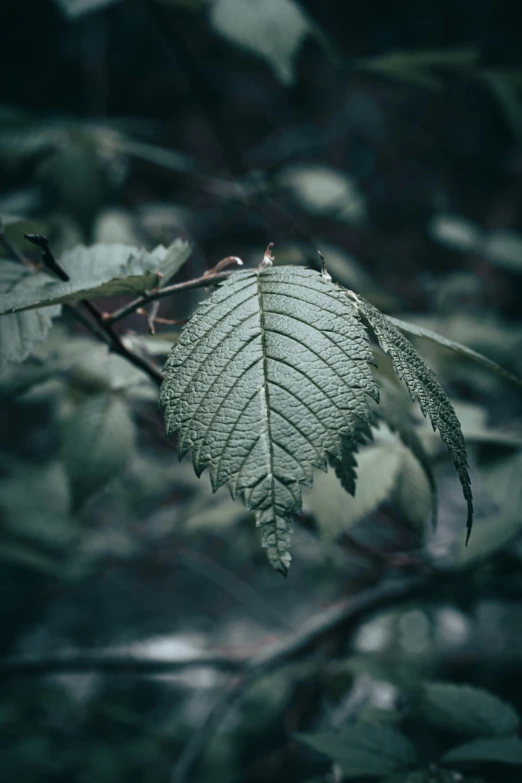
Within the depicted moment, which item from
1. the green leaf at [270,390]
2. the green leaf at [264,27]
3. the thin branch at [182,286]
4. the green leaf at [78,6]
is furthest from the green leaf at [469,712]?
A: the green leaf at [78,6]

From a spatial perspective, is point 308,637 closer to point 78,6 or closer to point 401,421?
point 401,421

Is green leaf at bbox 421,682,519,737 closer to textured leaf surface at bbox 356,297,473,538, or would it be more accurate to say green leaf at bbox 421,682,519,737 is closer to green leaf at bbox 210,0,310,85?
textured leaf surface at bbox 356,297,473,538

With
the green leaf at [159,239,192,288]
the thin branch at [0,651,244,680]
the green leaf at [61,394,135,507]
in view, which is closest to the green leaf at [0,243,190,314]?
the green leaf at [159,239,192,288]

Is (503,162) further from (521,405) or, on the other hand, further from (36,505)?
(36,505)

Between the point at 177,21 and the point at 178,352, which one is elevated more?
the point at 177,21

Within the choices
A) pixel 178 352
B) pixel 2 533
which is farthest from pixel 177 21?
pixel 178 352

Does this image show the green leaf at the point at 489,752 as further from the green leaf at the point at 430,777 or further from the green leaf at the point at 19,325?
the green leaf at the point at 19,325
